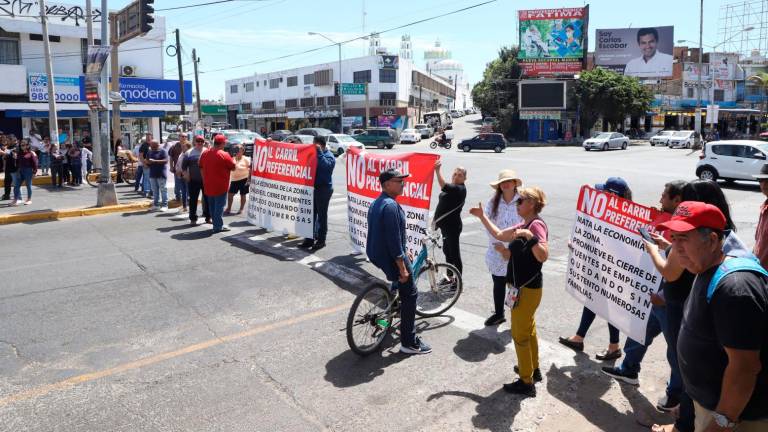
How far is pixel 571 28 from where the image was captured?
59969 millimetres

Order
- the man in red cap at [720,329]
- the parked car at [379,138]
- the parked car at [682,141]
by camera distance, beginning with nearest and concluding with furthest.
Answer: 1. the man in red cap at [720,329]
2. the parked car at [682,141]
3. the parked car at [379,138]

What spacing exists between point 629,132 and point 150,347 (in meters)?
66.7

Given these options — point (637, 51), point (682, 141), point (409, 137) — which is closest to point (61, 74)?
point (409, 137)

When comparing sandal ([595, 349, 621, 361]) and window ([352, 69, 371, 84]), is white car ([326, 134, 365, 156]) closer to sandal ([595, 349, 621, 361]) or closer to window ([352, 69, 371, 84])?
sandal ([595, 349, 621, 361])

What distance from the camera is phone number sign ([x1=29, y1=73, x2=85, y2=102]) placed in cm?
2839

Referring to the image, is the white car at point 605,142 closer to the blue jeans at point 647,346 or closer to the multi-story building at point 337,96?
the multi-story building at point 337,96

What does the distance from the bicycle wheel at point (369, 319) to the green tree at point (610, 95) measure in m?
55.9

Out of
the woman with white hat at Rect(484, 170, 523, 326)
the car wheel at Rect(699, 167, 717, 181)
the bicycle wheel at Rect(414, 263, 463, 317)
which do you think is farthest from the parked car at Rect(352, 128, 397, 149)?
the woman with white hat at Rect(484, 170, 523, 326)

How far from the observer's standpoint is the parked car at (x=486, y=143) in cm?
4445

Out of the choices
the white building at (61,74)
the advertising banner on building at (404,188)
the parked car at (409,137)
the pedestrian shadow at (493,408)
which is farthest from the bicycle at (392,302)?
the parked car at (409,137)

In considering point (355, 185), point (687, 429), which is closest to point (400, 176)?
point (687, 429)

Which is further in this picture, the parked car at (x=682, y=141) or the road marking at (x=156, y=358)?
the parked car at (x=682, y=141)

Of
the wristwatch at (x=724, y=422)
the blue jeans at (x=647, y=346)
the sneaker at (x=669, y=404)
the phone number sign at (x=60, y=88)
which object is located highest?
the phone number sign at (x=60, y=88)

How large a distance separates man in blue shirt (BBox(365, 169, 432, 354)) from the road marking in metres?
1.46
